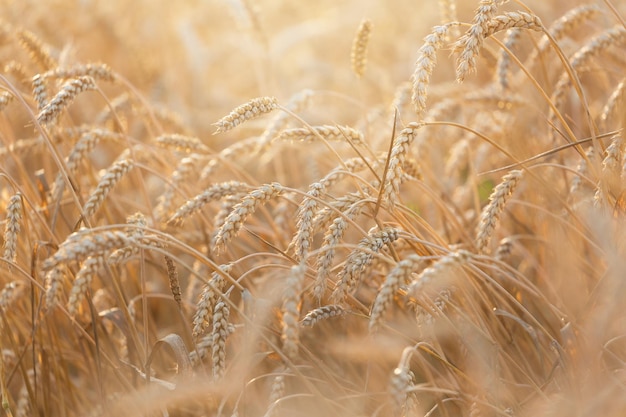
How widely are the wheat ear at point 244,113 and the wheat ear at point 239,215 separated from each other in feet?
0.50

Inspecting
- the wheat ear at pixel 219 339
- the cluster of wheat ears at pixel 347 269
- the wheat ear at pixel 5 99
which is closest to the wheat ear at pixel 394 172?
the cluster of wheat ears at pixel 347 269

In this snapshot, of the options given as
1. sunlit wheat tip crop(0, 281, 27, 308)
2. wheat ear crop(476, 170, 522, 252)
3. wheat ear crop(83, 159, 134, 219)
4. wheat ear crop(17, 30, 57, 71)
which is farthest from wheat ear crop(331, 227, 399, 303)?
wheat ear crop(17, 30, 57, 71)

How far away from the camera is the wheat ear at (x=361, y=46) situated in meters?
2.00

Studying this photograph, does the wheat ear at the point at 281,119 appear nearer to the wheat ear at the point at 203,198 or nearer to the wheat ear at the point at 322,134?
the wheat ear at the point at 322,134

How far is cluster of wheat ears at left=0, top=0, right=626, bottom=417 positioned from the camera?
1.40m

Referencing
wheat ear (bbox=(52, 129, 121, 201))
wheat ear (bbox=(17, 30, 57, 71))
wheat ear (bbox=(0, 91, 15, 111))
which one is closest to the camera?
wheat ear (bbox=(0, 91, 15, 111))

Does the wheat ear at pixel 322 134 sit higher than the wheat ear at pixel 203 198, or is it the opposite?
the wheat ear at pixel 322 134

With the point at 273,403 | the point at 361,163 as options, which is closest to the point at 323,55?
the point at 361,163

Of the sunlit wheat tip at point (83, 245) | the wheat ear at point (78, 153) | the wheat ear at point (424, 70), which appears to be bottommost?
the sunlit wheat tip at point (83, 245)

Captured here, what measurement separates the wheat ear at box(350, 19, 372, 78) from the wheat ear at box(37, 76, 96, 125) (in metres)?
0.76

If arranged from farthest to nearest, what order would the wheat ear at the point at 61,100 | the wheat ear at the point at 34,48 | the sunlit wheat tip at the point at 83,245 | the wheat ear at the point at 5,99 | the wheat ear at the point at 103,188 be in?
the wheat ear at the point at 34,48 → the wheat ear at the point at 5,99 → the wheat ear at the point at 103,188 → the wheat ear at the point at 61,100 → the sunlit wheat tip at the point at 83,245

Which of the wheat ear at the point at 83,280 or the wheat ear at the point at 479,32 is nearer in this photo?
the wheat ear at the point at 83,280

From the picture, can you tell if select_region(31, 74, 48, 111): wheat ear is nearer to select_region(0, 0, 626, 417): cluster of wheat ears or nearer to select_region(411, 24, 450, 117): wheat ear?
select_region(0, 0, 626, 417): cluster of wheat ears

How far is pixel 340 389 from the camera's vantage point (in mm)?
1715
